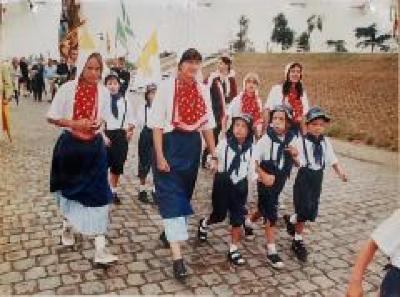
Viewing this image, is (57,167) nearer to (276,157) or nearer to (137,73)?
(137,73)

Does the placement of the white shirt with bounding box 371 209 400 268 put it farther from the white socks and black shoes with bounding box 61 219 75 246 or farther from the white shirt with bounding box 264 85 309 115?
the white shirt with bounding box 264 85 309 115

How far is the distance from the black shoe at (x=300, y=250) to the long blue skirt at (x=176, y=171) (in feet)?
2.76

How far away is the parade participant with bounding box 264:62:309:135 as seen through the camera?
4.32m

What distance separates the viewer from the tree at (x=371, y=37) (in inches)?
148

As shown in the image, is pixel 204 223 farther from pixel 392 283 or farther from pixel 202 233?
pixel 392 283

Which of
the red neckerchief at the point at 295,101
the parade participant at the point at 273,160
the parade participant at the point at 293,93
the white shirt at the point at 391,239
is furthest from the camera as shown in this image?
the red neckerchief at the point at 295,101

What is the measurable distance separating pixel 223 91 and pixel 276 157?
193cm

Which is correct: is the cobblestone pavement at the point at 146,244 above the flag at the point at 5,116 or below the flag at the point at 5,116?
below

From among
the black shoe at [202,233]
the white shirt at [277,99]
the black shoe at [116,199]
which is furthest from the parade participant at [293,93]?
the black shoe at [116,199]

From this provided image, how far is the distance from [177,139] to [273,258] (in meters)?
1.01

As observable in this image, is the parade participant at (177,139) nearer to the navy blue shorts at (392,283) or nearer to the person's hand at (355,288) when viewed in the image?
the person's hand at (355,288)

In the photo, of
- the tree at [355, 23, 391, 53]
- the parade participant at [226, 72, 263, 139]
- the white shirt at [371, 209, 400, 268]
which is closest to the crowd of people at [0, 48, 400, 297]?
the tree at [355, 23, 391, 53]

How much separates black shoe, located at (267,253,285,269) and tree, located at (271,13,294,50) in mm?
1483

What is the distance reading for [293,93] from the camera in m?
4.45
